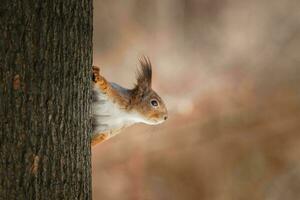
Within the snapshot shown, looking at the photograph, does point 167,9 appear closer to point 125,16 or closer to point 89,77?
point 125,16

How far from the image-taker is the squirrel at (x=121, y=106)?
2.35 meters

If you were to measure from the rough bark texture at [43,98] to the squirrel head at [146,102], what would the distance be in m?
0.63

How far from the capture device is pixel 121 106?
98.1 inches

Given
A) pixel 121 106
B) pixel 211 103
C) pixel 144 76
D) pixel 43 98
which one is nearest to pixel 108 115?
pixel 121 106

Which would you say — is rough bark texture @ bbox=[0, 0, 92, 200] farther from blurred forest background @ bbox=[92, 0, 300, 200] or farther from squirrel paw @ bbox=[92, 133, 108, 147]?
blurred forest background @ bbox=[92, 0, 300, 200]

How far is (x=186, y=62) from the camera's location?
5750 millimetres

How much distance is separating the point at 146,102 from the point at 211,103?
11.4ft

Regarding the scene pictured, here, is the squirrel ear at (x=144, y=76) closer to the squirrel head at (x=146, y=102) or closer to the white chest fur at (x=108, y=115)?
the squirrel head at (x=146, y=102)

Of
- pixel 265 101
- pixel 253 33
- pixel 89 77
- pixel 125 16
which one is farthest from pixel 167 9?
pixel 89 77

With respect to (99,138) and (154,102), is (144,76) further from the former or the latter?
(99,138)

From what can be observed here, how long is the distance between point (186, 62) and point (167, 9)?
0.48 meters

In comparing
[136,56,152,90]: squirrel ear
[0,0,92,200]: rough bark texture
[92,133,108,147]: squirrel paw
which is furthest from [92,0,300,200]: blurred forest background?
[0,0,92,200]: rough bark texture

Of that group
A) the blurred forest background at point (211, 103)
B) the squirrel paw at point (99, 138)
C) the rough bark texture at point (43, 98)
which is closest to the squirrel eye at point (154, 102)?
the squirrel paw at point (99, 138)

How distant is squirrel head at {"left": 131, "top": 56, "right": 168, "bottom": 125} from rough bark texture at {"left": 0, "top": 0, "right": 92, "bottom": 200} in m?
0.63
